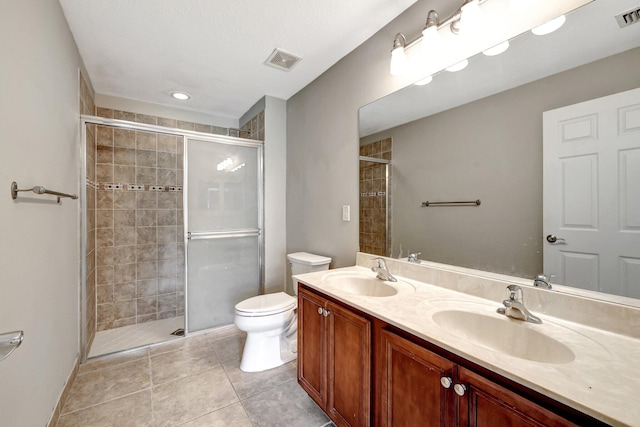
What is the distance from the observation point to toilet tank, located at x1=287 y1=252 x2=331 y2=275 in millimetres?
2139

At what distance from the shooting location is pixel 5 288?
945 mm

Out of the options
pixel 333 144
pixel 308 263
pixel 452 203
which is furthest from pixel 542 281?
pixel 333 144

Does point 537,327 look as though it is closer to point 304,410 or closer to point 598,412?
point 598,412

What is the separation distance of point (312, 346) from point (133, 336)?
6.81 ft

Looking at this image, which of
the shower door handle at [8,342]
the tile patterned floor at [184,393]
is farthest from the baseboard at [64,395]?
the shower door handle at [8,342]

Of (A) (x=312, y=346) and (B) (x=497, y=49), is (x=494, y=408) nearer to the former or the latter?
(A) (x=312, y=346)

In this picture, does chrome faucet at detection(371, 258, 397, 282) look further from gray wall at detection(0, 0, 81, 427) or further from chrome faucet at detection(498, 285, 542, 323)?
gray wall at detection(0, 0, 81, 427)

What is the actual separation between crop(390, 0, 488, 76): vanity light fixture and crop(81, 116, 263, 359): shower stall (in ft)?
5.40

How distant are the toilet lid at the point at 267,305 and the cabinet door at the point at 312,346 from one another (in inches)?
15.0

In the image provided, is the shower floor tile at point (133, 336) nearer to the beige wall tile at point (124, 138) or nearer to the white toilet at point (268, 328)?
the white toilet at point (268, 328)

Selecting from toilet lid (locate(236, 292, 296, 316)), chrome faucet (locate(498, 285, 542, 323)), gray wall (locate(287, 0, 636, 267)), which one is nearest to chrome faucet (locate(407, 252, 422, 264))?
gray wall (locate(287, 0, 636, 267))

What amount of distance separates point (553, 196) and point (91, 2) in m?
2.57

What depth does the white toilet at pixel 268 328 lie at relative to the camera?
191cm

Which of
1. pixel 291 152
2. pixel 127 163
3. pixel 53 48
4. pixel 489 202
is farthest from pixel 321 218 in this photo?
pixel 127 163
